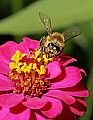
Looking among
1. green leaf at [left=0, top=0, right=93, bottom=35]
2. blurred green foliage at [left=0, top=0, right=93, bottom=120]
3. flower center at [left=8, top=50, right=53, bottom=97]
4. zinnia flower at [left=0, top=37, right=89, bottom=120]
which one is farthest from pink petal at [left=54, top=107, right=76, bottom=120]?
green leaf at [left=0, top=0, right=93, bottom=35]

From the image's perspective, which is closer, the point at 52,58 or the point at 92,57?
the point at 52,58

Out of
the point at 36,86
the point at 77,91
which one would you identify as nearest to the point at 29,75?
the point at 36,86

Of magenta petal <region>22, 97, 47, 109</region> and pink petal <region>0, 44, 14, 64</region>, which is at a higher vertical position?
pink petal <region>0, 44, 14, 64</region>

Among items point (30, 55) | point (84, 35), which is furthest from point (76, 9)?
point (30, 55)

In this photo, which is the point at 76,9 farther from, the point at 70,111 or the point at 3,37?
the point at 70,111

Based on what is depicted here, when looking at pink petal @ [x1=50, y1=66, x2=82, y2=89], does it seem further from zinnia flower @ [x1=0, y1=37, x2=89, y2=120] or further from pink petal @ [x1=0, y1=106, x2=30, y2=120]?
pink petal @ [x1=0, y1=106, x2=30, y2=120]

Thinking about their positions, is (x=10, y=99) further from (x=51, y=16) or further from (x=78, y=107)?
(x=51, y=16)
